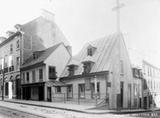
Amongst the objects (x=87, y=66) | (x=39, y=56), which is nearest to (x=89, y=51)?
(x=87, y=66)

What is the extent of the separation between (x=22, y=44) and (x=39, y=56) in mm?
1333

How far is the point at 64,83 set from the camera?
38.3 feet

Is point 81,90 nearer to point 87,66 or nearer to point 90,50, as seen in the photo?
point 87,66

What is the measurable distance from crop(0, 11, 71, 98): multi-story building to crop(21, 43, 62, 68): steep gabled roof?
0.26 meters

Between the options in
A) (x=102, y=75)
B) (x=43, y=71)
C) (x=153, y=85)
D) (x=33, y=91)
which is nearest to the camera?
(x=153, y=85)

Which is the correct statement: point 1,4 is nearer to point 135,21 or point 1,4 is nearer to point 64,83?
point 135,21

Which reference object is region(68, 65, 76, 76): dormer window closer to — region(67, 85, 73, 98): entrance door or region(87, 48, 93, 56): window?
region(67, 85, 73, 98): entrance door

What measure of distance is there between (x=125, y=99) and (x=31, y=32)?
6761 mm

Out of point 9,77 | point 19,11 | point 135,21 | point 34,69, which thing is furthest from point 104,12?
point 9,77

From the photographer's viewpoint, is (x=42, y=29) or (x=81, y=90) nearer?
(x=81, y=90)

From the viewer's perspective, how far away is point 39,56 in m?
12.9

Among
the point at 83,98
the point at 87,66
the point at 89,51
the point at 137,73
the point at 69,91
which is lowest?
the point at 83,98

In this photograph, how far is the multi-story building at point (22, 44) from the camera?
11.9 metres

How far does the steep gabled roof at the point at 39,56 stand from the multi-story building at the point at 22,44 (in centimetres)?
26
